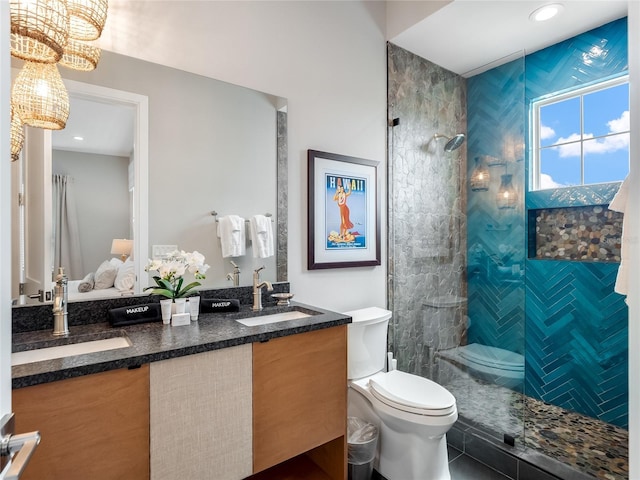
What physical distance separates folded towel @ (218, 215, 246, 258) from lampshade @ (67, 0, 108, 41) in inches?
36.1

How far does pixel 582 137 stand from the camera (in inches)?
102

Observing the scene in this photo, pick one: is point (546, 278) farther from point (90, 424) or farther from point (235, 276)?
point (90, 424)

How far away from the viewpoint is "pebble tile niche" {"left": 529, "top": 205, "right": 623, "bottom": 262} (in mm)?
2387

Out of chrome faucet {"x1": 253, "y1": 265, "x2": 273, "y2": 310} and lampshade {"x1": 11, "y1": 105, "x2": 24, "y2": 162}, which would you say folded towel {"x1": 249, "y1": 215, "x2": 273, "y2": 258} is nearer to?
chrome faucet {"x1": 253, "y1": 265, "x2": 273, "y2": 310}

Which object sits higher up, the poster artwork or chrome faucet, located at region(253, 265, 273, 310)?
the poster artwork

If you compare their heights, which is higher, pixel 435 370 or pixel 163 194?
pixel 163 194

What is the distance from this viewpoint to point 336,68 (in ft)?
7.48

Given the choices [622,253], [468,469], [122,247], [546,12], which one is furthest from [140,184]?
[546,12]

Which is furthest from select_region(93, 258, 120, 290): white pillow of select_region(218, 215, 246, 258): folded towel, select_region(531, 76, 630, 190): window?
select_region(531, 76, 630, 190): window

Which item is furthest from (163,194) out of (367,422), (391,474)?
(391,474)

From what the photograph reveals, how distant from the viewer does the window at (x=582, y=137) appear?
2.42 meters

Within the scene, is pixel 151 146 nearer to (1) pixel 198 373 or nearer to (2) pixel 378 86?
(1) pixel 198 373

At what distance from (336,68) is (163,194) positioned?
1399mm

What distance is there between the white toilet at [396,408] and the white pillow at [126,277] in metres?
1.16
